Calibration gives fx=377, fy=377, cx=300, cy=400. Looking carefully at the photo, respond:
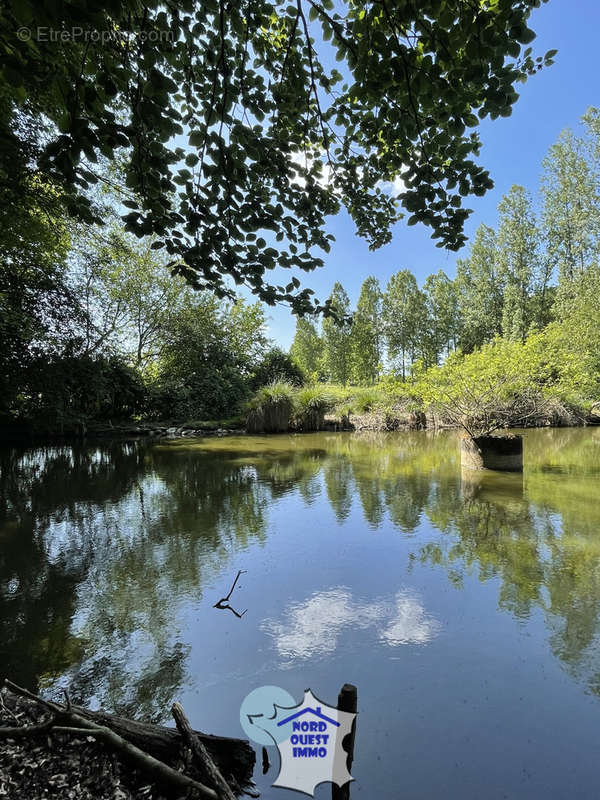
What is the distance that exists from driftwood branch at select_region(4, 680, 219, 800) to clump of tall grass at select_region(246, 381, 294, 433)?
50.7 feet

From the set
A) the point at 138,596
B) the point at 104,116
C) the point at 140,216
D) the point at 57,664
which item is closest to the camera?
the point at 104,116

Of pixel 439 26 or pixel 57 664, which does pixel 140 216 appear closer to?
pixel 439 26

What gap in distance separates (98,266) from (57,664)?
16800 millimetres

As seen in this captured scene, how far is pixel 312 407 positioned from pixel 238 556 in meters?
13.7

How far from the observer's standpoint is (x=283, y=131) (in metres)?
2.64

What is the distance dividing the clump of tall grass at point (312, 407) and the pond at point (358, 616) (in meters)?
10.7

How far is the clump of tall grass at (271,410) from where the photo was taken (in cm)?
1700

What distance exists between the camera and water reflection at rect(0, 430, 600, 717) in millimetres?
2629

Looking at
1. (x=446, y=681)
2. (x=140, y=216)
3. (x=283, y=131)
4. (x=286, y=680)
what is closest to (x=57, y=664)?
(x=286, y=680)

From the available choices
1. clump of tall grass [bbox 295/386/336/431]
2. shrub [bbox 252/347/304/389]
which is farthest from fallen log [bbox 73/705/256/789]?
shrub [bbox 252/347/304/389]

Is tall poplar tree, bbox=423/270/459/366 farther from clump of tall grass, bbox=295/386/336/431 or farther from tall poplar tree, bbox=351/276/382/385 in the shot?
clump of tall grass, bbox=295/386/336/431

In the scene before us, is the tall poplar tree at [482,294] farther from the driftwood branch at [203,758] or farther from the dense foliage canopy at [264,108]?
the driftwood branch at [203,758]

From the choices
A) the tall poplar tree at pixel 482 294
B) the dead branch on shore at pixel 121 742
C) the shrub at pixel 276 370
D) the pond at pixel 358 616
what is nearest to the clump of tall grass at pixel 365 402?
the shrub at pixel 276 370

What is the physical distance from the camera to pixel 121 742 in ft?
4.82
